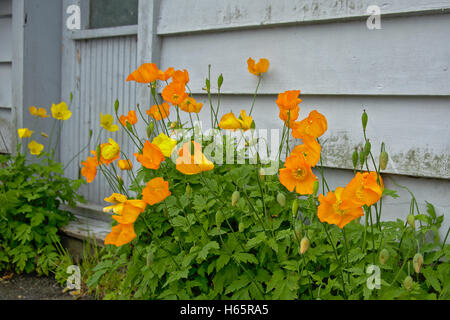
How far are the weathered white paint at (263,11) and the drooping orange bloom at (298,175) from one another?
88 cm

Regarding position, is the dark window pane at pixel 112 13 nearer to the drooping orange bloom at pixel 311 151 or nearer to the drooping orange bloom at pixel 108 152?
the drooping orange bloom at pixel 108 152

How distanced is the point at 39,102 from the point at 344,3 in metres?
2.48

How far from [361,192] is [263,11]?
134cm

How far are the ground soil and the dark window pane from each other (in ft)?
5.91

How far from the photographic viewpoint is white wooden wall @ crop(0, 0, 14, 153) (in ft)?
11.8

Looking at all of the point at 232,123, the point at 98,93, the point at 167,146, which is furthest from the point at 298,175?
the point at 98,93

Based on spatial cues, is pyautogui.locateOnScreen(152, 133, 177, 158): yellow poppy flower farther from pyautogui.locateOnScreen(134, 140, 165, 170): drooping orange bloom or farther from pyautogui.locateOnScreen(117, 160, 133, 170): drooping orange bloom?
pyautogui.locateOnScreen(117, 160, 133, 170): drooping orange bloom

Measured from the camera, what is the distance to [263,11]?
2.15 m

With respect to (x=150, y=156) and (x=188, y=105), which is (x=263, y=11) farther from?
(x=150, y=156)

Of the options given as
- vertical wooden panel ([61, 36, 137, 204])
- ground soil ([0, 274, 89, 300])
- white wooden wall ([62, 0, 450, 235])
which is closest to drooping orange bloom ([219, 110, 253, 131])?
white wooden wall ([62, 0, 450, 235])

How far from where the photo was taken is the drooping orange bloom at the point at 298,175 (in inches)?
49.7

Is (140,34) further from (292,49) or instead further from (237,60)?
(292,49)

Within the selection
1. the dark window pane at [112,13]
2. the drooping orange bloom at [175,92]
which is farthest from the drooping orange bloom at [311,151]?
the dark window pane at [112,13]

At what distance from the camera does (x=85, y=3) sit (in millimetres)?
3357
